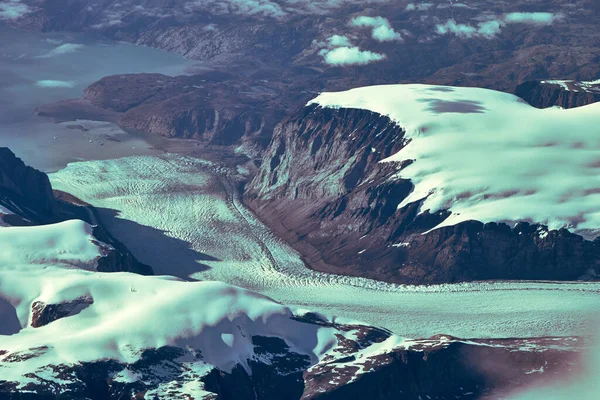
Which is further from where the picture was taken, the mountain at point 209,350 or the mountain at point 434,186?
the mountain at point 434,186

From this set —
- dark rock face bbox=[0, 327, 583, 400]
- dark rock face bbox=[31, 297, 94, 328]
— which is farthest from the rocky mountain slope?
dark rock face bbox=[0, 327, 583, 400]

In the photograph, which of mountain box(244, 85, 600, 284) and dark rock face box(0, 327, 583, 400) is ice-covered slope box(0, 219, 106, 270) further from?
mountain box(244, 85, 600, 284)

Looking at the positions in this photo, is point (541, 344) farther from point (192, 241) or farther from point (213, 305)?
point (192, 241)

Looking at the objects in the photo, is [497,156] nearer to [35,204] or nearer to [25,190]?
[35,204]

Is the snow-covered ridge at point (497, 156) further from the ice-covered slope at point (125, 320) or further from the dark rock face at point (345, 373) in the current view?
the ice-covered slope at point (125, 320)

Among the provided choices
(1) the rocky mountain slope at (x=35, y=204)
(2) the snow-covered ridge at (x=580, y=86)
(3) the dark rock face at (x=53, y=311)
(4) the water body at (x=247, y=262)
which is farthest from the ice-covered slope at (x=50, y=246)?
(2) the snow-covered ridge at (x=580, y=86)

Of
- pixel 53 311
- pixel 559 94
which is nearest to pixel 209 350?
pixel 53 311
